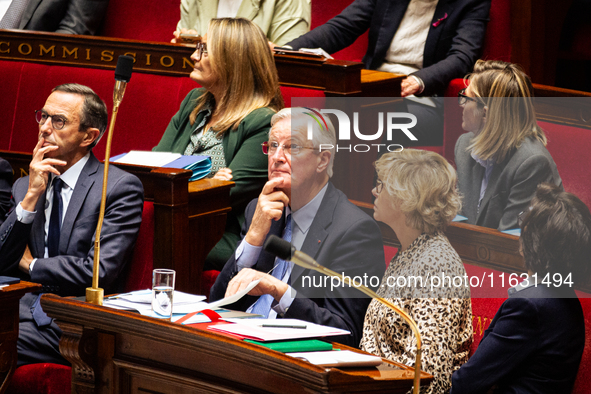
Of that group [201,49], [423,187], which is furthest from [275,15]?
[423,187]

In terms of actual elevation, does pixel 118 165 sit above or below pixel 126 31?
below

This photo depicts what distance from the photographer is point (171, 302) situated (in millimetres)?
1624

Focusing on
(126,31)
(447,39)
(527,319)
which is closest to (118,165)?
(527,319)

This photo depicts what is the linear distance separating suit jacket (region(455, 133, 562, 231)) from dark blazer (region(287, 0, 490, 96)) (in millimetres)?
1424

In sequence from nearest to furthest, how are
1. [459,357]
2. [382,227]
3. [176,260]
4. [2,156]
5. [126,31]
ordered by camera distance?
[459,357] < [382,227] < [176,260] < [2,156] < [126,31]

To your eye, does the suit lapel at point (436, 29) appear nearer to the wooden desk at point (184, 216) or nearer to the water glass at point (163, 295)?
the wooden desk at point (184, 216)

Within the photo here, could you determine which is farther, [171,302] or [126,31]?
[126,31]

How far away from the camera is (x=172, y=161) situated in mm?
2535

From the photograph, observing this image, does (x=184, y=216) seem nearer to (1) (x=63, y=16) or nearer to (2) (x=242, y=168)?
(2) (x=242, y=168)

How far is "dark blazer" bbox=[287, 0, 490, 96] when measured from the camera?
334 centimetres

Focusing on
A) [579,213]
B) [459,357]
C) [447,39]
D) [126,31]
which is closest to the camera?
[579,213]

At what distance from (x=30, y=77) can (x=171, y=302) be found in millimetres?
2336

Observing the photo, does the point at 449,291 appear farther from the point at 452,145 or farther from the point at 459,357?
the point at 452,145

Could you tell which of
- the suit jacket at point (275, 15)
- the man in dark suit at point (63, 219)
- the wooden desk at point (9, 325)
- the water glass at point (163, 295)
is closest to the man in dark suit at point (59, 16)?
the suit jacket at point (275, 15)
